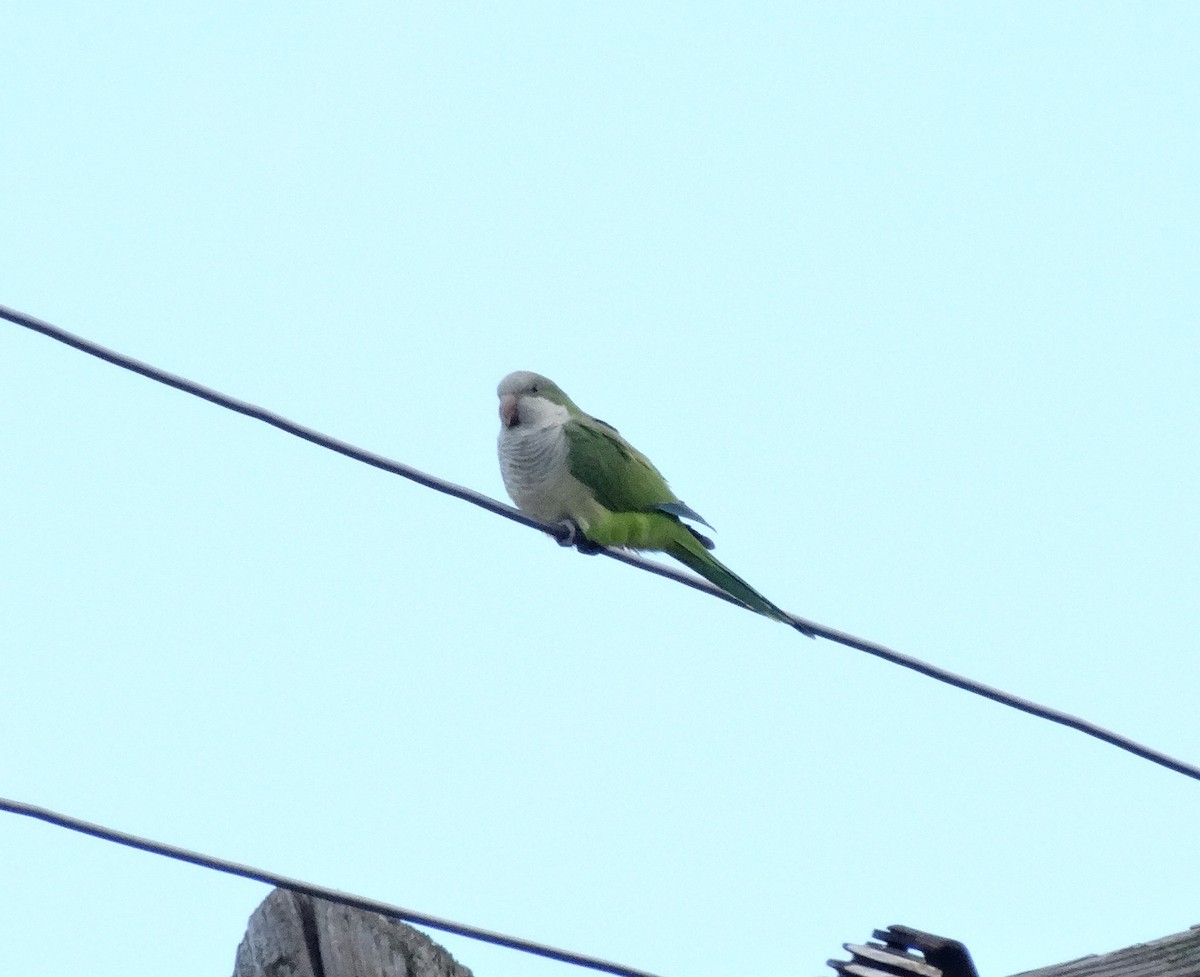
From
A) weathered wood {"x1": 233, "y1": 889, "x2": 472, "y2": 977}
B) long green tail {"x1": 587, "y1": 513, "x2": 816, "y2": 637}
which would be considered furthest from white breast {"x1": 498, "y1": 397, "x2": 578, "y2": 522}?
weathered wood {"x1": 233, "y1": 889, "x2": 472, "y2": 977}

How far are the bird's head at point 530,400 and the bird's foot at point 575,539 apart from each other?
0.50 m

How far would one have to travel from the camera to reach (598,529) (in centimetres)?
586

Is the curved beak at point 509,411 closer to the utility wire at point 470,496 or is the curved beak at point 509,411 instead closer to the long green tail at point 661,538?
the long green tail at point 661,538

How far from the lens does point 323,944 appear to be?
304 centimetres

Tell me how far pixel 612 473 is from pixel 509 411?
0.54 m

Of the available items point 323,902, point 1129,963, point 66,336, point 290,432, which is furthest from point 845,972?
point 66,336

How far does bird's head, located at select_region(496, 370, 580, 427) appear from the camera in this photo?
242 inches

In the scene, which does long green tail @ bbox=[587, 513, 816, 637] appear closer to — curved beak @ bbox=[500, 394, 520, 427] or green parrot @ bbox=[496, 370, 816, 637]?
green parrot @ bbox=[496, 370, 816, 637]

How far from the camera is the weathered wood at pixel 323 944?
3.02 m

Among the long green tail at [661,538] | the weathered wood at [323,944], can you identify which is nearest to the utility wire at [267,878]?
the weathered wood at [323,944]

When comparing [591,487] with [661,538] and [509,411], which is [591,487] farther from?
[509,411]

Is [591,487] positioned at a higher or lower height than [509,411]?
lower

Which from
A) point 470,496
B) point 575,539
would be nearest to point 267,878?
point 470,496

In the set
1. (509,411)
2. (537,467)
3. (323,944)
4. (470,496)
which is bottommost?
(323,944)
